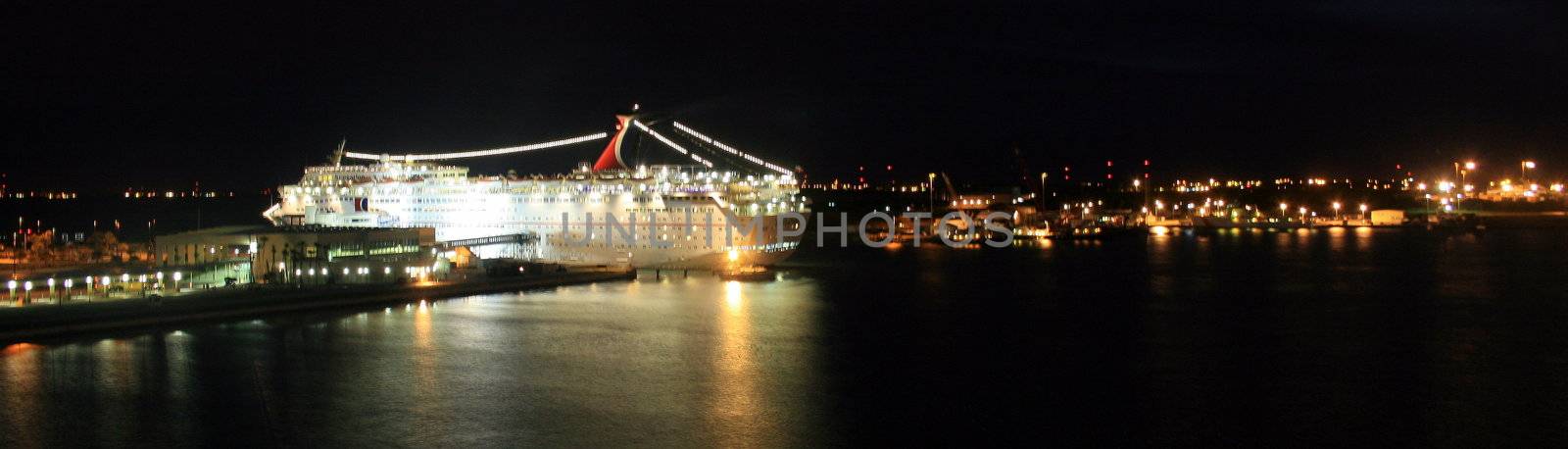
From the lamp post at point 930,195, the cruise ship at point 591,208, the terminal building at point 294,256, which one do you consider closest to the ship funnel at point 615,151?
the cruise ship at point 591,208

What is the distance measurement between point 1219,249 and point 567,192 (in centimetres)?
1762

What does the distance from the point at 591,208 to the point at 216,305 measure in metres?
7.26

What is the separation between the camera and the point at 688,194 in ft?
56.5

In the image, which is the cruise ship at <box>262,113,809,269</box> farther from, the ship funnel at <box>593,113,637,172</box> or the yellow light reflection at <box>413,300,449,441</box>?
the yellow light reflection at <box>413,300,449,441</box>

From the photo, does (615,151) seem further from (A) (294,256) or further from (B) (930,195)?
(B) (930,195)

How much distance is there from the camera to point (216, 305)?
11742mm

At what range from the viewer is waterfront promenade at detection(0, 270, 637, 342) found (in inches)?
402

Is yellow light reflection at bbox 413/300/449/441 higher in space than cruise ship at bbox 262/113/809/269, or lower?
lower

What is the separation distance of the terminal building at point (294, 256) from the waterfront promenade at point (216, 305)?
1033mm

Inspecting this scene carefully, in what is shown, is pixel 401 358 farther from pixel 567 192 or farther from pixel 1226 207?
pixel 1226 207

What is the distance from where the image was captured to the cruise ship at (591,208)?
1750 cm

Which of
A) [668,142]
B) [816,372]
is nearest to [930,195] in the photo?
[668,142]

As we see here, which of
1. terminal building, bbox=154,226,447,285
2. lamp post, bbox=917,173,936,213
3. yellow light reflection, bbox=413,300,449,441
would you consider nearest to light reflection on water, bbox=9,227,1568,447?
yellow light reflection, bbox=413,300,449,441

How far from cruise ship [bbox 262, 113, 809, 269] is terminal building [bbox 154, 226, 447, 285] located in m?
2.16
